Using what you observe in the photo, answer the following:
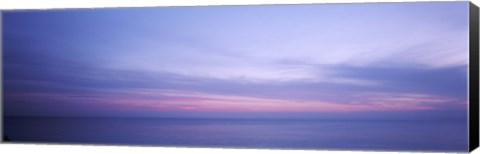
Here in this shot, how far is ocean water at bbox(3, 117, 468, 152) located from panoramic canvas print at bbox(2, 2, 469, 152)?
2.3 inches

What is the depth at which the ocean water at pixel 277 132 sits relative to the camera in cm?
930

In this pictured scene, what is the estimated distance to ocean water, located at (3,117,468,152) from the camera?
9.30 m

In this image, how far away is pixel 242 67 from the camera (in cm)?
1002

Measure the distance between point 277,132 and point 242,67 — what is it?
13.1 ft

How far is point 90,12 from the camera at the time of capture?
31.8 feet

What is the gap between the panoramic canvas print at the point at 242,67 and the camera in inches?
343

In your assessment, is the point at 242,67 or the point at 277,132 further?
the point at 277,132

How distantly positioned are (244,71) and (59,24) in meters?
2.29

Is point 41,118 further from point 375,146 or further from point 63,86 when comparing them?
point 375,146

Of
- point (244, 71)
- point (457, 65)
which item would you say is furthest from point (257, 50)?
point (457, 65)

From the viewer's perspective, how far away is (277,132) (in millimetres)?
13836

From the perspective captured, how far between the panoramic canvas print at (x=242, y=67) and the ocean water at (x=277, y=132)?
0.20 feet

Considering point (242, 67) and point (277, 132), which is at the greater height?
point (242, 67)

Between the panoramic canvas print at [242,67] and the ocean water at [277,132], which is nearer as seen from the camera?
the panoramic canvas print at [242,67]
